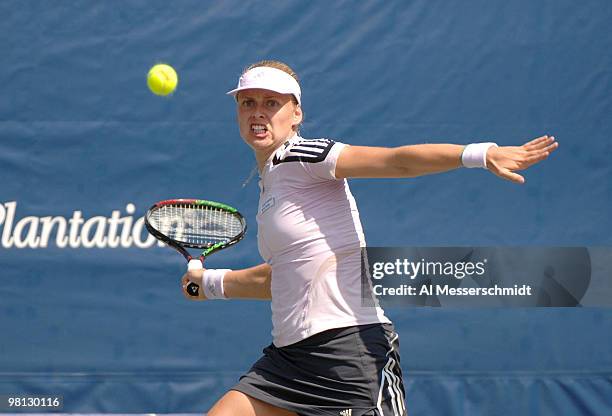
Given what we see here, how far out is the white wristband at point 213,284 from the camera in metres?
3.18

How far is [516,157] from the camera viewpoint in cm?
229

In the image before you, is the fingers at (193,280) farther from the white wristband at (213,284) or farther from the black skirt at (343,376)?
the black skirt at (343,376)

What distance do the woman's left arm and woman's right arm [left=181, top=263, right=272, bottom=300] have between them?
625 millimetres

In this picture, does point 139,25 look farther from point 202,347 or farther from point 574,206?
point 574,206

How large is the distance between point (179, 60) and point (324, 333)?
2.07 m

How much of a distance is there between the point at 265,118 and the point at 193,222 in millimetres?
710

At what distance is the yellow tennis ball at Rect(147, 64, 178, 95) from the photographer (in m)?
4.23

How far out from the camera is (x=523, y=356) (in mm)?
4309

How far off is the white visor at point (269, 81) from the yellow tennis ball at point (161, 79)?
56.3 inches

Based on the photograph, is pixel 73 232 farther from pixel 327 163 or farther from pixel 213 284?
pixel 327 163

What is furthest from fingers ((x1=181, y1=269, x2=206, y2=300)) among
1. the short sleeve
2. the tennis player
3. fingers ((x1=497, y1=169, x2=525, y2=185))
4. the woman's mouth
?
fingers ((x1=497, y1=169, x2=525, y2=185))

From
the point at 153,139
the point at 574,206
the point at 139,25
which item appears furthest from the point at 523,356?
the point at 139,25

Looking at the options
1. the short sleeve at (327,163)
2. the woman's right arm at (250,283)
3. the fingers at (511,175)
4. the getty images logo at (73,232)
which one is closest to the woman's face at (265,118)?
the short sleeve at (327,163)

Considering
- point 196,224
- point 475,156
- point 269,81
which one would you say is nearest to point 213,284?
point 196,224
